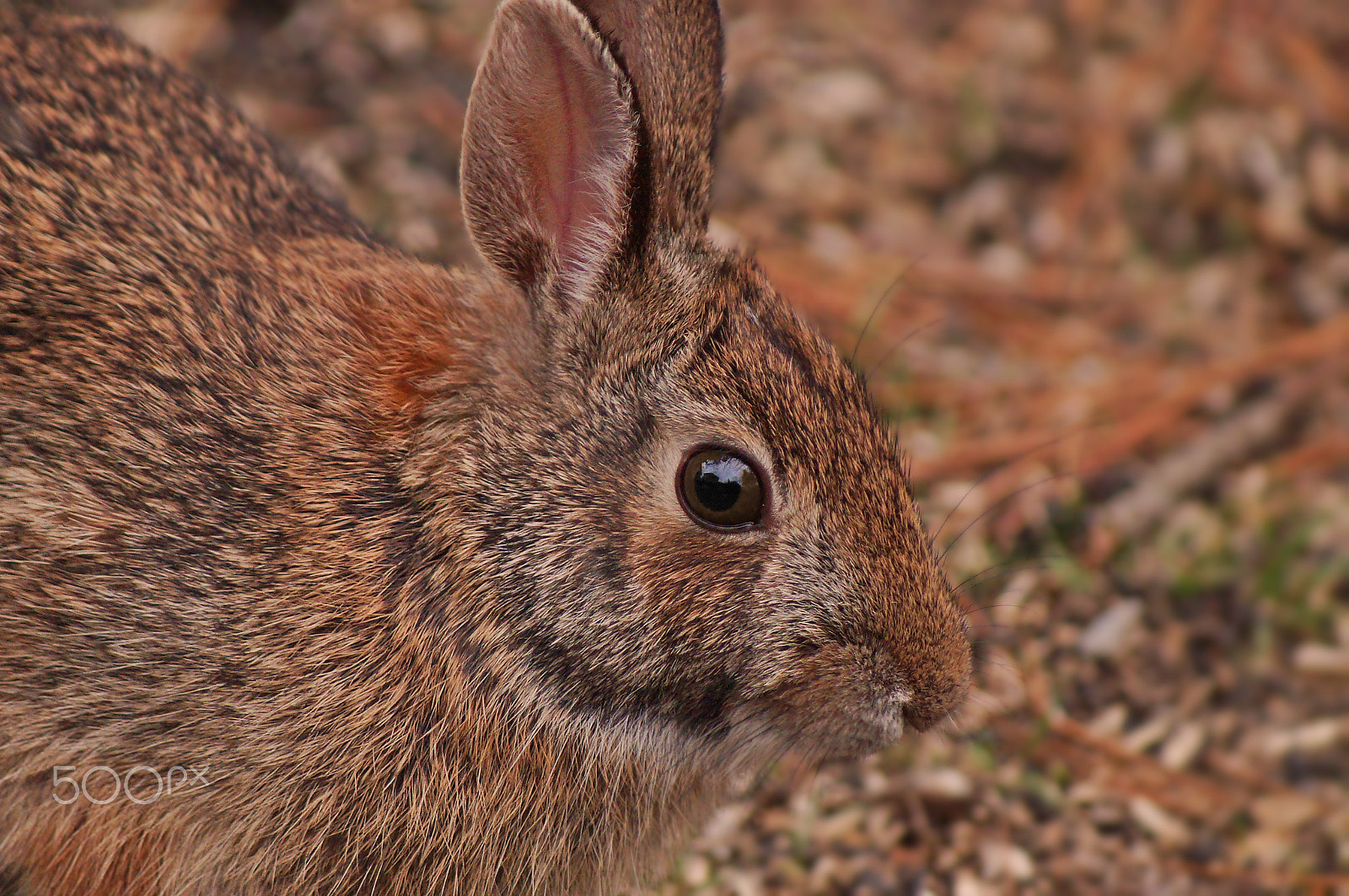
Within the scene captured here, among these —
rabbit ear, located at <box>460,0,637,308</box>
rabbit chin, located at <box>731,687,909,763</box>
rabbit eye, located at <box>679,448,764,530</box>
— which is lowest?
rabbit chin, located at <box>731,687,909,763</box>

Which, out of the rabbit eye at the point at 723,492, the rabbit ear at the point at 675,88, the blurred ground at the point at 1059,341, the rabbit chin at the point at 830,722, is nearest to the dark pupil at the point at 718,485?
the rabbit eye at the point at 723,492

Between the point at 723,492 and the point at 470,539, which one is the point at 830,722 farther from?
the point at 470,539

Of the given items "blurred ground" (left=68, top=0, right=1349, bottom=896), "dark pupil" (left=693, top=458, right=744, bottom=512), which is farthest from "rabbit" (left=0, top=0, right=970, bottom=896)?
"blurred ground" (left=68, top=0, right=1349, bottom=896)

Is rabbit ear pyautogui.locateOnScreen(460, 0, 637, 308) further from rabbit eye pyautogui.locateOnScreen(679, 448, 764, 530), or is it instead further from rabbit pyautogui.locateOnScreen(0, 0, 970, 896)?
rabbit eye pyautogui.locateOnScreen(679, 448, 764, 530)

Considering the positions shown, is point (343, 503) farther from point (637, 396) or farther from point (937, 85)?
point (937, 85)

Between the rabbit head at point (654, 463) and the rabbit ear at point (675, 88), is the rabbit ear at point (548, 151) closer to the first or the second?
the rabbit head at point (654, 463)

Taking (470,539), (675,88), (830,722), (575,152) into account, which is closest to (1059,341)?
(675,88)

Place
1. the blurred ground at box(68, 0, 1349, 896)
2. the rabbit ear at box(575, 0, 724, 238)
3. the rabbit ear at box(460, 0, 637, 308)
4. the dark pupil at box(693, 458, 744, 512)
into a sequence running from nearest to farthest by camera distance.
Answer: the rabbit ear at box(460, 0, 637, 308)
the dark pupil at box(693, 458, 744, 512)
the rabbit ear at box(575, 0, 724, 238)
the blurred ground at box(68, 0, 1349, 896)
